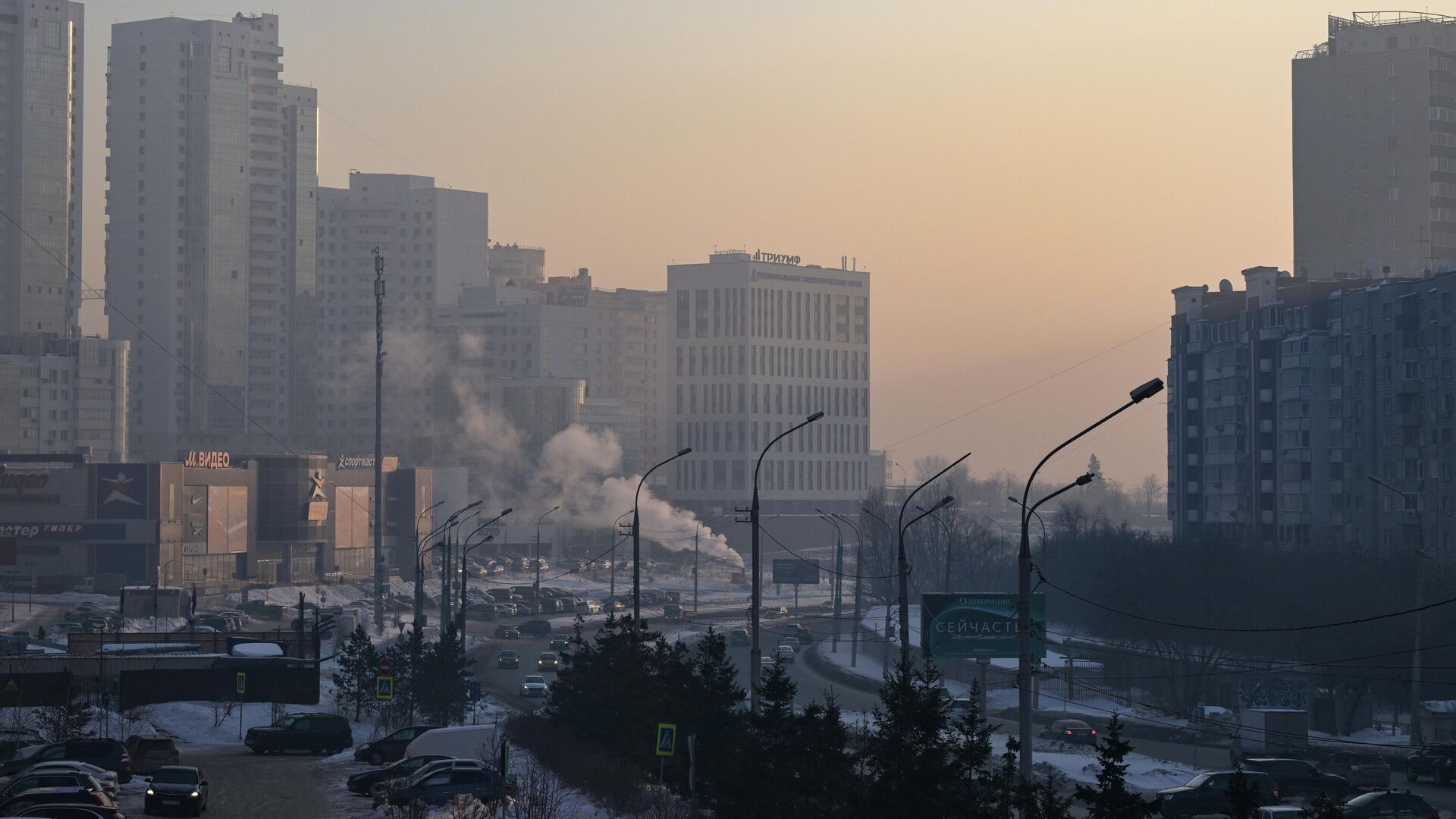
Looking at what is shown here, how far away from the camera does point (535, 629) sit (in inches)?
4343

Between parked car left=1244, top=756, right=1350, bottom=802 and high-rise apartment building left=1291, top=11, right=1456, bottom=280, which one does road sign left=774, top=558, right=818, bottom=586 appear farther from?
parked car left=1244, top=756, right=1350, bottom=802

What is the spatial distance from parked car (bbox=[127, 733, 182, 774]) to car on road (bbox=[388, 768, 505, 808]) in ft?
35.5

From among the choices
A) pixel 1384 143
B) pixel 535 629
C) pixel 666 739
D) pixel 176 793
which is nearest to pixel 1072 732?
pixel 666 739

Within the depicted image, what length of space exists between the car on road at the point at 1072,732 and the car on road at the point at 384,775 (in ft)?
93.6

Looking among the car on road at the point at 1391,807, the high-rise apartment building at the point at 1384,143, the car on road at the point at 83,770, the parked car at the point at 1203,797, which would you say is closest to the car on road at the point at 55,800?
the car on road at the point at 83,770

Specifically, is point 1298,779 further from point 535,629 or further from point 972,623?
point 535,629

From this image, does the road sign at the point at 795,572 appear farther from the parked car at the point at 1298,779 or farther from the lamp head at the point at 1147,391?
the lamp head at the point at 1147,391

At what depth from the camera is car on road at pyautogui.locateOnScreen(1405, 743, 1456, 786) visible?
48969mm

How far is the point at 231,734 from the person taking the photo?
177 feet

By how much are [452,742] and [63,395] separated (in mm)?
152893

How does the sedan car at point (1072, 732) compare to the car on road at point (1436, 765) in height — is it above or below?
below

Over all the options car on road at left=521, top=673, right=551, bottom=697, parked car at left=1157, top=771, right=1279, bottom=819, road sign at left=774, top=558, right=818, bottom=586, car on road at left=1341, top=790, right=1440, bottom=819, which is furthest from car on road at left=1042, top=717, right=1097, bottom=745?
road sign at left=774, top=558, right=818, bottom=586

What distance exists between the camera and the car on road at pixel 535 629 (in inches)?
4318

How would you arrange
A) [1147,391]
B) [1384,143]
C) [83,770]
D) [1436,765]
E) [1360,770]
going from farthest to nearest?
[1384,143], [1436,765], [1360,770], [83,770], [1147,391]
